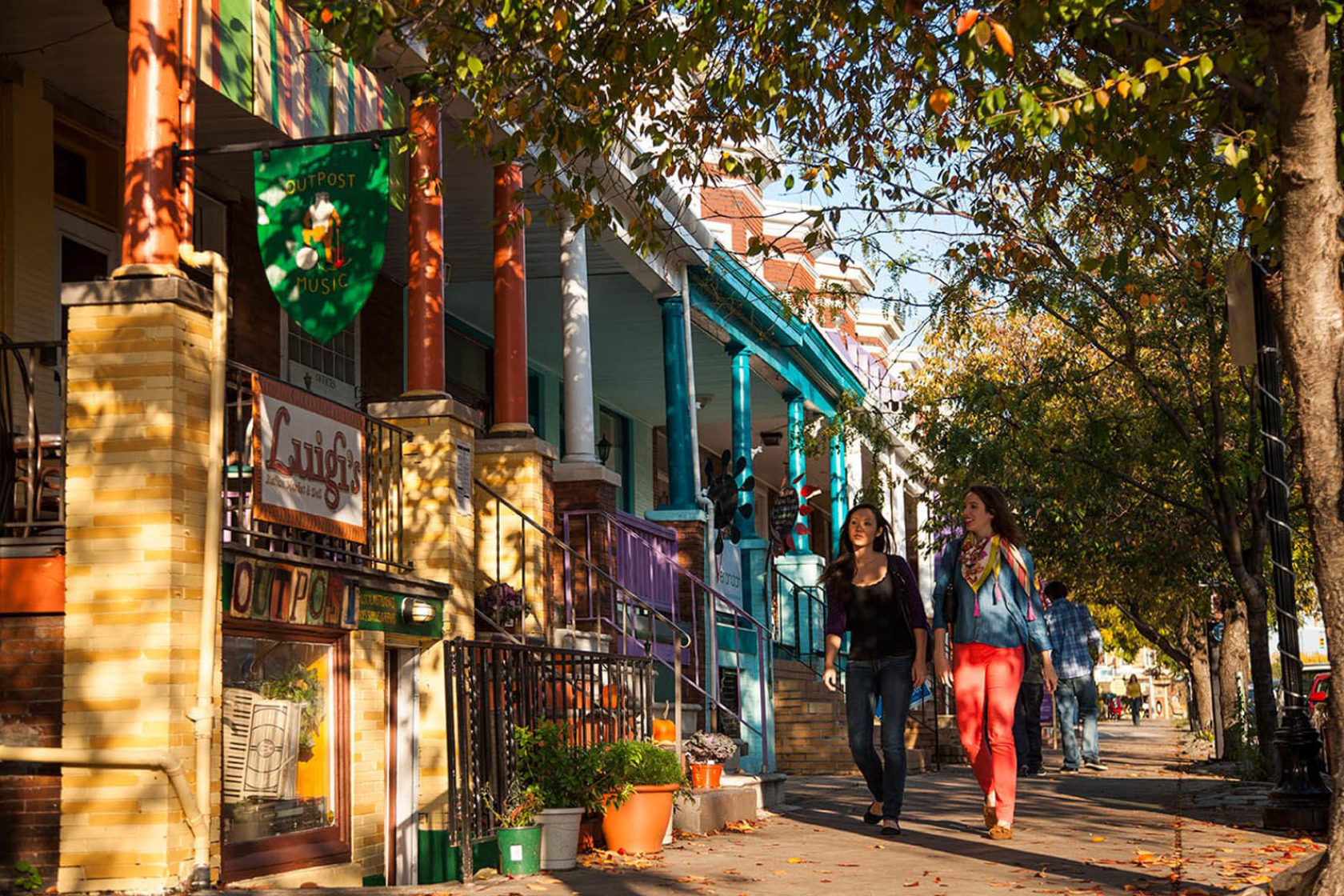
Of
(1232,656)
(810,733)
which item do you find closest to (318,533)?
(810,733)

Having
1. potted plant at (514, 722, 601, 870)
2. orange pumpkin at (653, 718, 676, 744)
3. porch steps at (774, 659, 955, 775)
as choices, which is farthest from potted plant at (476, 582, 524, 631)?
porch steps at (774, 659, 955, 775)

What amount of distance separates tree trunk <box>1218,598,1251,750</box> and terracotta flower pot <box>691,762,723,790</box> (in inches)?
557

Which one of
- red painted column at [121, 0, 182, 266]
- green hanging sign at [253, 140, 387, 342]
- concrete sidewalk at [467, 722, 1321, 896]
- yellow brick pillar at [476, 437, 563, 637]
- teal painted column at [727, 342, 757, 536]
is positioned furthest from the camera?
teal painted column at [727, 342, 757, 536]

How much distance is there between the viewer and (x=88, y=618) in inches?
306

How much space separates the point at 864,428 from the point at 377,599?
29.4 ft

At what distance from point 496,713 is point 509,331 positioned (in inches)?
211

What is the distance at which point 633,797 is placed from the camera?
9.48m

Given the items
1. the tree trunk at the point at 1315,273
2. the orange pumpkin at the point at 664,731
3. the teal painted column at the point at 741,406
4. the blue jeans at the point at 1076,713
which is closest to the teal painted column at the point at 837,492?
the teal painted column at the point at 741,406

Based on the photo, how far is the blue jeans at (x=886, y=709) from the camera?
9.90 m

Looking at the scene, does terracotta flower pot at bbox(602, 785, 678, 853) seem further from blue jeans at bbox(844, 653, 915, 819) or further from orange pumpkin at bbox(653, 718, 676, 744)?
orange pumpkin at bbox(653, 718, 676, 744)

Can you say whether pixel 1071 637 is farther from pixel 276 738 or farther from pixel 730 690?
pixel 276 738

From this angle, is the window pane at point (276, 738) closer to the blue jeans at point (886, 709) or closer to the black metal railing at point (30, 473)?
the black metal railing at point (30, 473)

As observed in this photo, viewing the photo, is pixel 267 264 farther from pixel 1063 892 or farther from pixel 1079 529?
pixel 1079 529

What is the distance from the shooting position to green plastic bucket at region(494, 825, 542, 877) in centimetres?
867
